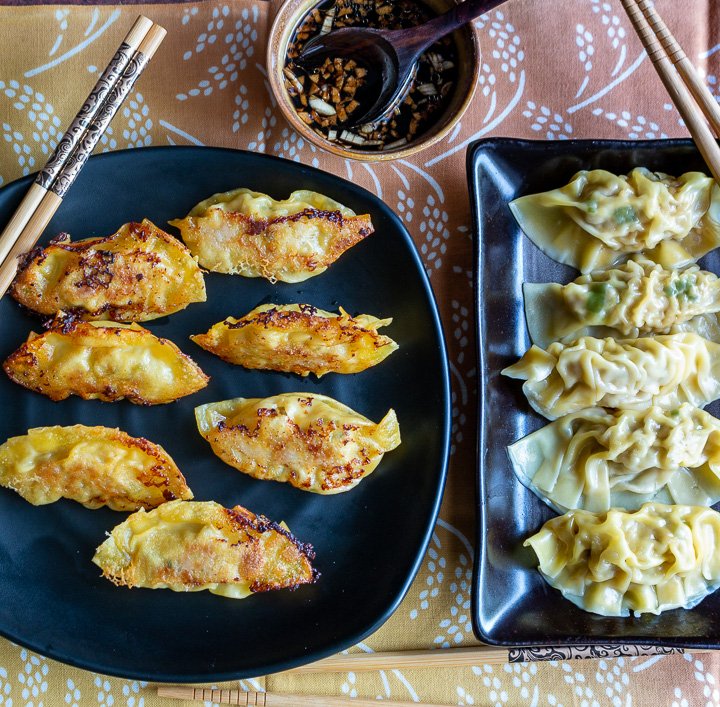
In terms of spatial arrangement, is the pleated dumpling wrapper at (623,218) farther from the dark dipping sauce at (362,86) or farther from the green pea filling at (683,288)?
the dark dipping sauce at (362,86)

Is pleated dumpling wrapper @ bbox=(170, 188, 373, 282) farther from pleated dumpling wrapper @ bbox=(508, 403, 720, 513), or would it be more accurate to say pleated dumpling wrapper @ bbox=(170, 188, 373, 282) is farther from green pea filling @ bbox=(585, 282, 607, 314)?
pleated dumpling wrapper @ bbox=(508, 403, 720, 513)

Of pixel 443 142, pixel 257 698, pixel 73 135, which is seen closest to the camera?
pixel 73 135

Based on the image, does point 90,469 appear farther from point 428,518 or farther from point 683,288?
point 683,288

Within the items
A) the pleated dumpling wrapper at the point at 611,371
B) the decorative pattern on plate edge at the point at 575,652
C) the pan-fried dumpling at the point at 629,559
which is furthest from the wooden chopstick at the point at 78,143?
the decorative pattern on plate edge at the point at 575,652

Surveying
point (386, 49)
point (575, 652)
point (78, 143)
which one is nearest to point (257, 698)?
point (575, 652)

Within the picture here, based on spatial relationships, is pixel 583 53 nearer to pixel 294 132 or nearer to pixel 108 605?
pixel 294 132

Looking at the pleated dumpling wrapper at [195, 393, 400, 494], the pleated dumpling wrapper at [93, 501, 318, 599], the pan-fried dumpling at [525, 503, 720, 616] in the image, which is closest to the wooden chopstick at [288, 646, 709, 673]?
the pan-fried dumpling at [525, 503, 720, 616]

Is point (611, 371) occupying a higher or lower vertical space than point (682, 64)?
lower
